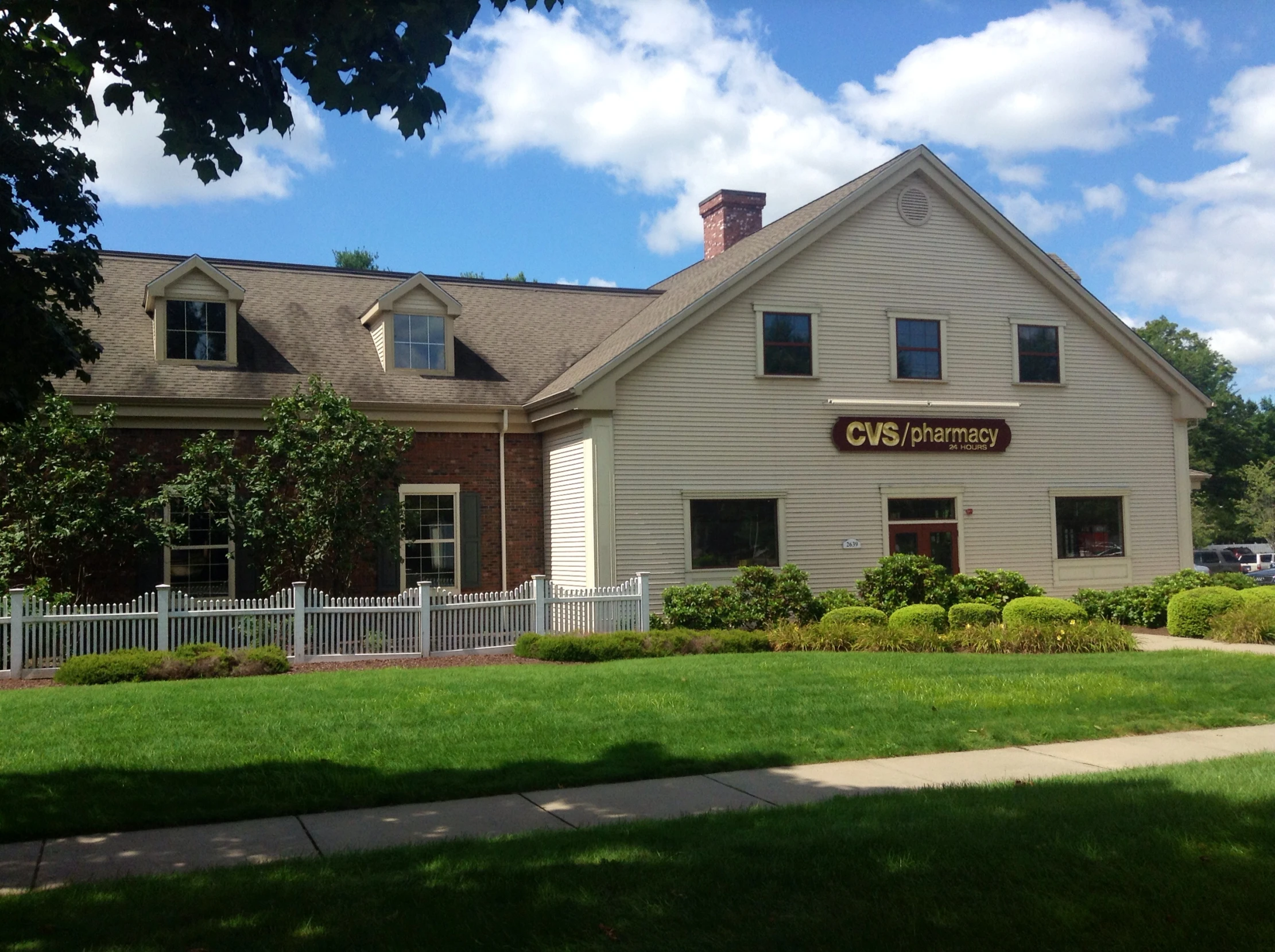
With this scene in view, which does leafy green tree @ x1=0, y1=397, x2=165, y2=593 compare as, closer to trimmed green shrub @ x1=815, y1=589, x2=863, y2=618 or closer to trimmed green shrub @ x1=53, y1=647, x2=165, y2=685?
trimmed green shrub @ x1=53, y1=647, x2=165, y2=685

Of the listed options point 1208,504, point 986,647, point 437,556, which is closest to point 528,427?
point 437,556

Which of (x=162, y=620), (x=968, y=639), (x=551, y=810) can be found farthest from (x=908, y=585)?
(x=551, y=810)

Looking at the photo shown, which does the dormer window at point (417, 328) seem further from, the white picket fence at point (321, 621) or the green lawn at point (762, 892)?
the green lawn at point (762, 892)

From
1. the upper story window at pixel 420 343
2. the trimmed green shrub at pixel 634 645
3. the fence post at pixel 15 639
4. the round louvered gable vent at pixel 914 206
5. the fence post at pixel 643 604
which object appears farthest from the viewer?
the round louvered gable vent at pixel 914 206

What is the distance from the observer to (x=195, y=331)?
66.2 feet

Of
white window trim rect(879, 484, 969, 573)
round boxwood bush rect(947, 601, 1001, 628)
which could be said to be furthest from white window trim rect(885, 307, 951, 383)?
round boxwood bush rect(947, 601, 1001, 628)

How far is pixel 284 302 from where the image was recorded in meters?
22.9

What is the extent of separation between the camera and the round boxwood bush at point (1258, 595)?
18.5 metres

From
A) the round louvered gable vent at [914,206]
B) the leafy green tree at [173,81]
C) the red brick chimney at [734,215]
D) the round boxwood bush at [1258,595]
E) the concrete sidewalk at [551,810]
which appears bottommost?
the concrete sidewalk at [551,810]

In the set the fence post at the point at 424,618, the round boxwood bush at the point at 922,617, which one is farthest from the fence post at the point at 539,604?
the round boxwood bush at the point at 922,617

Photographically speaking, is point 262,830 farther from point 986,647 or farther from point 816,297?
point 816,297

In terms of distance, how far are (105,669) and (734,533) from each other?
10.9 meters

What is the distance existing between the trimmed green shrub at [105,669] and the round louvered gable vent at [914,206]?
623 inches

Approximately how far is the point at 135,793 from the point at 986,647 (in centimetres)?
1238
